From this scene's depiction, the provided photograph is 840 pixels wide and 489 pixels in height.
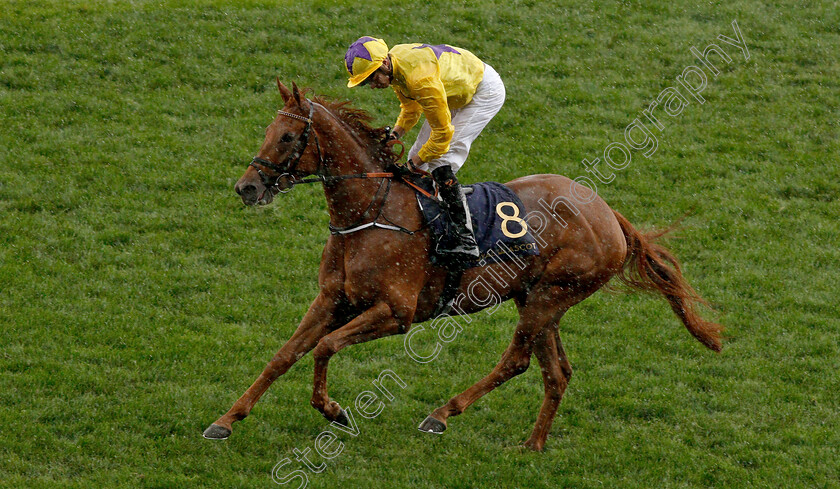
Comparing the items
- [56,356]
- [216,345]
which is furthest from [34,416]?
[216,345]

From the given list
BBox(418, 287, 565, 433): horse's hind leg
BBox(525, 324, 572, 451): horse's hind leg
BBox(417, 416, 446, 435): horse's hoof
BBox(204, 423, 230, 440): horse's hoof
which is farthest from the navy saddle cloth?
BBox(204, 423, 230, 440): horse's hoof

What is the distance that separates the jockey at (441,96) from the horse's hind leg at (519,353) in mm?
765

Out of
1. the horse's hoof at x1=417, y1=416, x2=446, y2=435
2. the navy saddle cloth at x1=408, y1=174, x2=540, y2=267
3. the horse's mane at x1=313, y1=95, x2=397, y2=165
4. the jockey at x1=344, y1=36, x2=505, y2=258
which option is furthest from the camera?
the horse's hoof at x1=417, y1=416, x2=446, y2=435

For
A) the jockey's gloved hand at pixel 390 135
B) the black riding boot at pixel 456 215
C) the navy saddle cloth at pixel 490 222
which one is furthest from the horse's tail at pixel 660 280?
the jockey's gloved hand at pixel 390 135

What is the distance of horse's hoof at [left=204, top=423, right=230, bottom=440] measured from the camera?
19.8 ft

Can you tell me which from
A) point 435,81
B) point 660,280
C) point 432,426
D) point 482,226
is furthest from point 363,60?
point 660,280

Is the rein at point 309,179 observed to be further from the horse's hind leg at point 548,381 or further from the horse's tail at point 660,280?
the horse's tail at point 660,280

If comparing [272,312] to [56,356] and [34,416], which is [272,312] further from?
[34,416]

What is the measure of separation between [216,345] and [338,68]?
6.21 m

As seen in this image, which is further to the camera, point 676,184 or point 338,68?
point 338,68

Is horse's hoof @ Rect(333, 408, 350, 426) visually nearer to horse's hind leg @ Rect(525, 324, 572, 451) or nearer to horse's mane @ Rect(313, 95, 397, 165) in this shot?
horse's hind leg @ Rect(525, 324, 572, 451)

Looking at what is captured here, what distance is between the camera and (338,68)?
13.0 m

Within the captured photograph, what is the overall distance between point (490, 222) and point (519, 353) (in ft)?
3.56

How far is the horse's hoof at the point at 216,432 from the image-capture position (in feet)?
19.8
